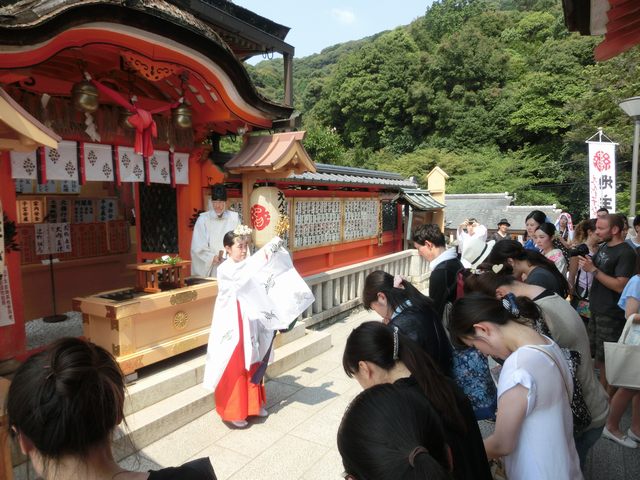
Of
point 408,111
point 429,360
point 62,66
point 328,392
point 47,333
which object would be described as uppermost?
point 408,111

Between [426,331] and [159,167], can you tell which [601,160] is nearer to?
[159,167]

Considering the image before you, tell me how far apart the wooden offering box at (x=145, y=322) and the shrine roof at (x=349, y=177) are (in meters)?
3.77

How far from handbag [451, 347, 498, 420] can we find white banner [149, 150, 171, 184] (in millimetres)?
4852

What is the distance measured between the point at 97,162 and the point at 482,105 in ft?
113

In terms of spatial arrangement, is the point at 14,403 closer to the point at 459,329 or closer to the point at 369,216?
the point at 459,329

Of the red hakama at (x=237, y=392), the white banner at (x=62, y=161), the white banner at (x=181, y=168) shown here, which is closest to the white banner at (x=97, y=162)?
the white banner at (x=62, y=161)

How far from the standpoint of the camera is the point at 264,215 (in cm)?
678

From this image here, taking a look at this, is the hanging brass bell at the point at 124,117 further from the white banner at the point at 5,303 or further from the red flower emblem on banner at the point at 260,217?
the white banner at the point at 5,303

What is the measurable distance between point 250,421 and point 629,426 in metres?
4.01

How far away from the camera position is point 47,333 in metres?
6.45

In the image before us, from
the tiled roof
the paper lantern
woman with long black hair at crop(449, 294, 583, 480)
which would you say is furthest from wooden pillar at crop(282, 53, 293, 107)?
woman with long black hair at crop(449, 294, 583, 480)

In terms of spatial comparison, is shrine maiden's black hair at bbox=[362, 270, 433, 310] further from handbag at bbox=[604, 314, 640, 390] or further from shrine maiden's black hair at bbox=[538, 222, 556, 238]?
shrine maiden's black hair at bbox=[538, 222, 556, 238]

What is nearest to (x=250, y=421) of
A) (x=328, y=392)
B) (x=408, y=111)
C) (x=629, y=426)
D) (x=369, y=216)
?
(x=328, y=392)

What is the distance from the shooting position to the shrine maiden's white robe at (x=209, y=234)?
21.0ft
